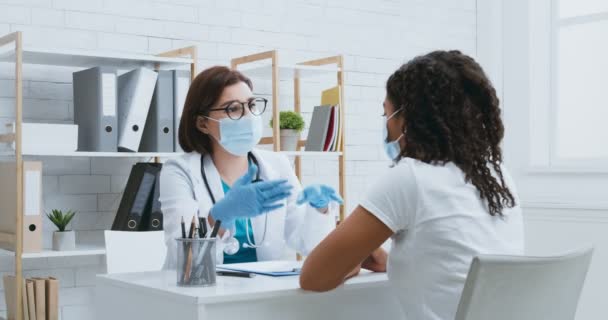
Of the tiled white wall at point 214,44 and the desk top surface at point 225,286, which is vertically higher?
the tiled white wall at point 214,44

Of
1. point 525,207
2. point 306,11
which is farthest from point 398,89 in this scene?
point 525,207

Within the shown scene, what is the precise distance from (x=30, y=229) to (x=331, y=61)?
159cm

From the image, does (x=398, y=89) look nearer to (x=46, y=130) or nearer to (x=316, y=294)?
(x=316, y=294)

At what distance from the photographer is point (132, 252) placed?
2.66m

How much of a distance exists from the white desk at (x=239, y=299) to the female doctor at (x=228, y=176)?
1.21ft

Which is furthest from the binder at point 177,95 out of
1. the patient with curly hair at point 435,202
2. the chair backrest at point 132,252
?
the patient with curly hair at point 435,202

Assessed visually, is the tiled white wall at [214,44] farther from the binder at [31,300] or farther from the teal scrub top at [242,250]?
the teal scrub top at [242,250]

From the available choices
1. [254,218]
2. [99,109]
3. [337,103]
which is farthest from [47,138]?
[337,103]

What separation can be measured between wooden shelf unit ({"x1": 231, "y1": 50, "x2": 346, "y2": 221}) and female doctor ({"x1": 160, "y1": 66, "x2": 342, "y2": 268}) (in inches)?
36.2

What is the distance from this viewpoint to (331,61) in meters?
3.83

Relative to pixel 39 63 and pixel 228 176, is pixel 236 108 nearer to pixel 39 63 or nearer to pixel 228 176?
pixel 228 176

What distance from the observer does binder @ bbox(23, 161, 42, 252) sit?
2.96 metres

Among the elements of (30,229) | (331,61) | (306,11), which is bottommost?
(30,229)

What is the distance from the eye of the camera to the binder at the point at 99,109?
3.11 metres
